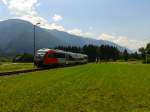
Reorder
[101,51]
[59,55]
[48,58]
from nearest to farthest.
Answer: [48,58], [59,55], [101,51]

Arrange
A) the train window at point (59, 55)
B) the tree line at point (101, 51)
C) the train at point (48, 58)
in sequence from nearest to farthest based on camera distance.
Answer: the train at point (48, 58) → the train window at point (59, 55) → the tree line at point (101, 51)

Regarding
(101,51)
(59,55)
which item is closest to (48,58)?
(59,55)

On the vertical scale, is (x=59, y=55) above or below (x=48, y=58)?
above

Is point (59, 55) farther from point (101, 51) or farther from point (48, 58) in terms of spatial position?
point (101, 51)

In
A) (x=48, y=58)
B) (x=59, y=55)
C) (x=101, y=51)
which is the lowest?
(x=48, y=58)

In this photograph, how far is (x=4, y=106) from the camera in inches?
416

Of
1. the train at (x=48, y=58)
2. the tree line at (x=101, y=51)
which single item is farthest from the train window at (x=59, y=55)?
the tree line at (x=101, y=51)

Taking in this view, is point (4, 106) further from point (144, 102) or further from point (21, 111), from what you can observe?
point (144, 102)

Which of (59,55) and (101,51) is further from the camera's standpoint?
(101,51)

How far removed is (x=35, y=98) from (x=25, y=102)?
Answer: 1.06 m

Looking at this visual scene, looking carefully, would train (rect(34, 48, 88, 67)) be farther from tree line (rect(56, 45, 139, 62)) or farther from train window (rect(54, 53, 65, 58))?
tree line (rect(56, 45, 139, 62))

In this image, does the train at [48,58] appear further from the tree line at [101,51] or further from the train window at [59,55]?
the tree line at [101,51]

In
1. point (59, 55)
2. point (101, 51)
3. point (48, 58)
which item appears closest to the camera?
point (48, 58)

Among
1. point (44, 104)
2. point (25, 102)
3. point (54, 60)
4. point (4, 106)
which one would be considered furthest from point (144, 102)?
point (54, 60)
